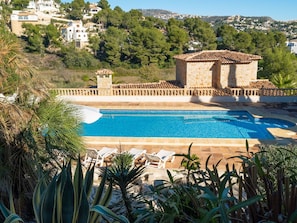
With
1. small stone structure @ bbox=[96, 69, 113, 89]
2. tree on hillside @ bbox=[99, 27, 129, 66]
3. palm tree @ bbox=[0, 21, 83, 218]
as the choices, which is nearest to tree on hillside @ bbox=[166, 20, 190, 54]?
tree on hillside @ bbox=[99, 27, 129, 66]

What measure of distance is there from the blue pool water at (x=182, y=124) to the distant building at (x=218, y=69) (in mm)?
4856

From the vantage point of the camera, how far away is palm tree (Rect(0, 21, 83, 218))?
4398mm

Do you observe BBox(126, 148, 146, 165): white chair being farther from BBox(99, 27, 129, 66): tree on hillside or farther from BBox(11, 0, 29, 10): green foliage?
BBox(11, 0, 29, 10): green foliage

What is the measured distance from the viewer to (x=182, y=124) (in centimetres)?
1439

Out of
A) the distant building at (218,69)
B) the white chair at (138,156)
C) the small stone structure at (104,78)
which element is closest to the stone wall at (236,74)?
the distant building at (218,69)

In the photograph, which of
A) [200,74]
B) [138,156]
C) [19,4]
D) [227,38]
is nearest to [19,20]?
[19,4]

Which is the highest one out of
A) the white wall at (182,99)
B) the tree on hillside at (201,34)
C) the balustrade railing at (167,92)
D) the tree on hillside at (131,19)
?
the tree on hillside at (131,19)

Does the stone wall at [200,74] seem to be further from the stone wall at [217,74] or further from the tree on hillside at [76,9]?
the tree on hillside at [76,9]

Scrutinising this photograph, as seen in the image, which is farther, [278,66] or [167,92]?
[278,66]

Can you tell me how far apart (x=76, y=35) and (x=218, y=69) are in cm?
4374

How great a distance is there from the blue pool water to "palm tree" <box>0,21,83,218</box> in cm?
656

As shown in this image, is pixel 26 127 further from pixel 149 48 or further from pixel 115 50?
pixel 115 50

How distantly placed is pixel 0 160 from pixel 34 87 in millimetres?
1529

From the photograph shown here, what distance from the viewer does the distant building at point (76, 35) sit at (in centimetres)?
5584
